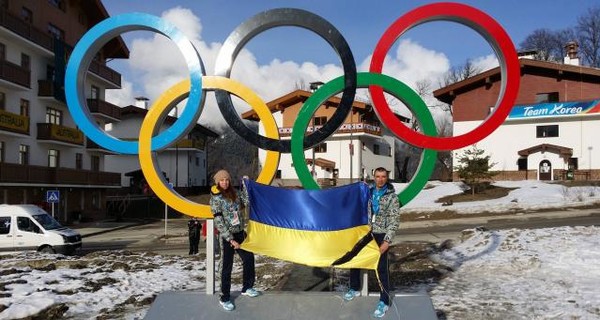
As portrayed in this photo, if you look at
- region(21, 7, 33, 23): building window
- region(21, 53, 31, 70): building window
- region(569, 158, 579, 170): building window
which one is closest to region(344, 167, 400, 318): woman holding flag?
region(21, 53, 31, 70): building window

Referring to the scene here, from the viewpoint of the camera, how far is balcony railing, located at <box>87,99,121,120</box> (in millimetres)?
42931

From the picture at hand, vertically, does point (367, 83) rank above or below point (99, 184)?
above

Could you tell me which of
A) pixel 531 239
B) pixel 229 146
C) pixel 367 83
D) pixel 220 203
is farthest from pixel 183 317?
pixel 229 146

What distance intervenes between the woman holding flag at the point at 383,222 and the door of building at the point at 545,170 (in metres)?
43.0

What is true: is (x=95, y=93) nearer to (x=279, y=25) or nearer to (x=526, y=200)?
(x=526, y=200)

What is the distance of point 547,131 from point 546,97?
3.12 m

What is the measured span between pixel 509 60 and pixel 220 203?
5.70m

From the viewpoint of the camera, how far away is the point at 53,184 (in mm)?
37250

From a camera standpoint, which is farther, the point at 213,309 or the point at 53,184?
the point at 53,184

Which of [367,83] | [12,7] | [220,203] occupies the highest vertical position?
[12,7]

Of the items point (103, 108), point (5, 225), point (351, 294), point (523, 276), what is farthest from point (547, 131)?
point (351, 294)

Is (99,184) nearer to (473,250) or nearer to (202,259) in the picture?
(202,259)

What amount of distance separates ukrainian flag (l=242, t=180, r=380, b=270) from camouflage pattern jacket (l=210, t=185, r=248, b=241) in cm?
41

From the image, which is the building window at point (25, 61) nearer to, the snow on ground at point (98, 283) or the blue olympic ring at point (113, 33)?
the snow on ground at point (98, 283)
